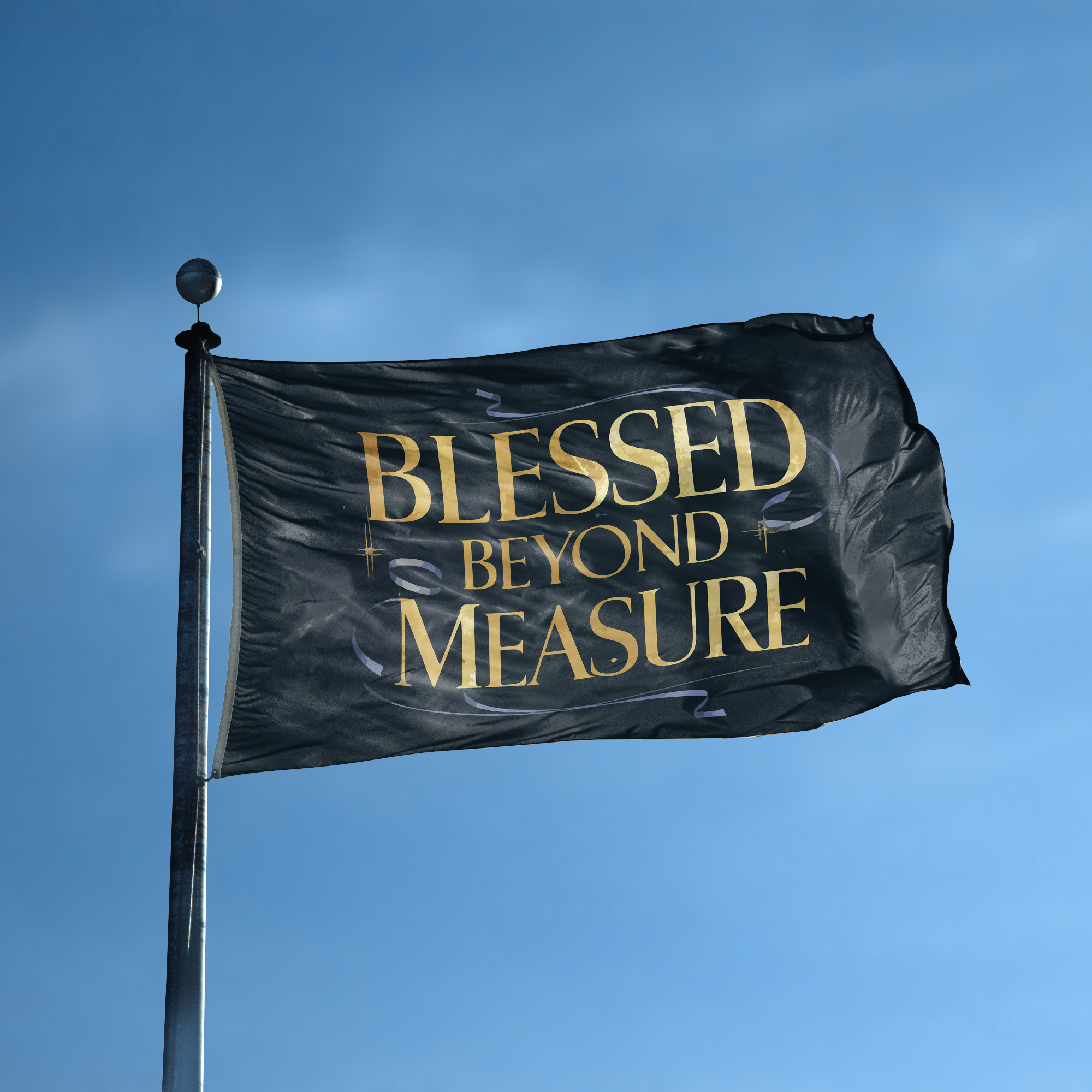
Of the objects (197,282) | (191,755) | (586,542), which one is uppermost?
(197,282)

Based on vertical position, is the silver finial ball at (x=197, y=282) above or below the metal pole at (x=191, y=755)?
above

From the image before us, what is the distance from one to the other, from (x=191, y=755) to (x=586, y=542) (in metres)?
3.99

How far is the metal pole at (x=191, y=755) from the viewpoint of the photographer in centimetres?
1012

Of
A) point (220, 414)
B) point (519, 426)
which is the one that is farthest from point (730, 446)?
point (220, 414)

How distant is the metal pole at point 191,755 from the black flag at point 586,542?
783mm

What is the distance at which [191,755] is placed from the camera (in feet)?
35.6

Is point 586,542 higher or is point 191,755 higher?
point 586,542

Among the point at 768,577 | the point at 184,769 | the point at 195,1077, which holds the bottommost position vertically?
the point at 195,1077

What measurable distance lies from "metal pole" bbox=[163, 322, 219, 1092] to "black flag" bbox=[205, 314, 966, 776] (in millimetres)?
783

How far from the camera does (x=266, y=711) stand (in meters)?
11.9

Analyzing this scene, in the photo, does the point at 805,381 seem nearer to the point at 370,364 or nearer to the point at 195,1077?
the point at 370,364

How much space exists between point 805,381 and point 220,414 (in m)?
5.03

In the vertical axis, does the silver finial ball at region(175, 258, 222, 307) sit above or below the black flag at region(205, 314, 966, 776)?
above

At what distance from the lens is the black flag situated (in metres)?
12.5
